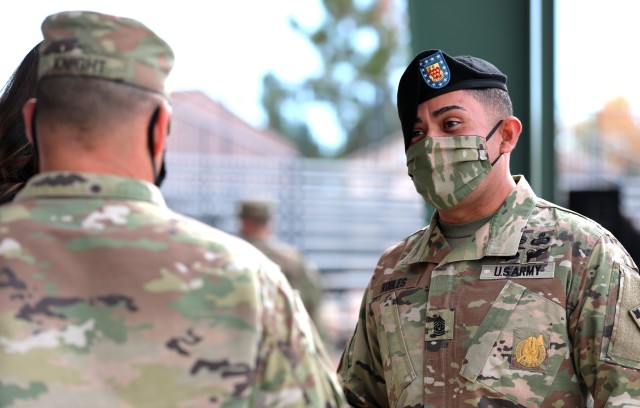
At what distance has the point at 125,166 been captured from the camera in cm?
192

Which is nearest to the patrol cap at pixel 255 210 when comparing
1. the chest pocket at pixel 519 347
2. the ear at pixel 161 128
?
the chest pocket at pixel 519 347

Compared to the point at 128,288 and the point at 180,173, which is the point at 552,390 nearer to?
the point at 128,288

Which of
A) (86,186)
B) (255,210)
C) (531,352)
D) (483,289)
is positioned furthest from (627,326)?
(255,210)

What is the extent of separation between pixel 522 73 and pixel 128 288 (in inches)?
148

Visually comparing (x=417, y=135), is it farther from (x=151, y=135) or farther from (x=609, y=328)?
(x=151, y=135)

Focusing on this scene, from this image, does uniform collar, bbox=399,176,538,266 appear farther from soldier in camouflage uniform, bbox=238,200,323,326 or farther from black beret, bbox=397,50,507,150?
soldier in camouflage uniform, bbox=238,200,323,326

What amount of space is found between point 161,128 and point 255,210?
255 inches

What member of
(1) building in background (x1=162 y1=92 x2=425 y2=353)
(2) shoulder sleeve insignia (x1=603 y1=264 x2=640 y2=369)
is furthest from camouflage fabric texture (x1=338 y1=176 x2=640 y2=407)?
(1) building in background (x1=162 y1=92 x2=425 y2=353)

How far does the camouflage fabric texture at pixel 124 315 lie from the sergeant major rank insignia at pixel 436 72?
44.4 inches

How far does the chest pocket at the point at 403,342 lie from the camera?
2.76 m

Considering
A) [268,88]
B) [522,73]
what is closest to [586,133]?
[268,88]

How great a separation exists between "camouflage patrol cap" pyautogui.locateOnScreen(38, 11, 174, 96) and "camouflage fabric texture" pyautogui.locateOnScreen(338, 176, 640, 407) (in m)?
1.20

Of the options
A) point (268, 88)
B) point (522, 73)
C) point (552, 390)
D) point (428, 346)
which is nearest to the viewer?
point (552, 390)

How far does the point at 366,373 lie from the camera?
2.96 m
